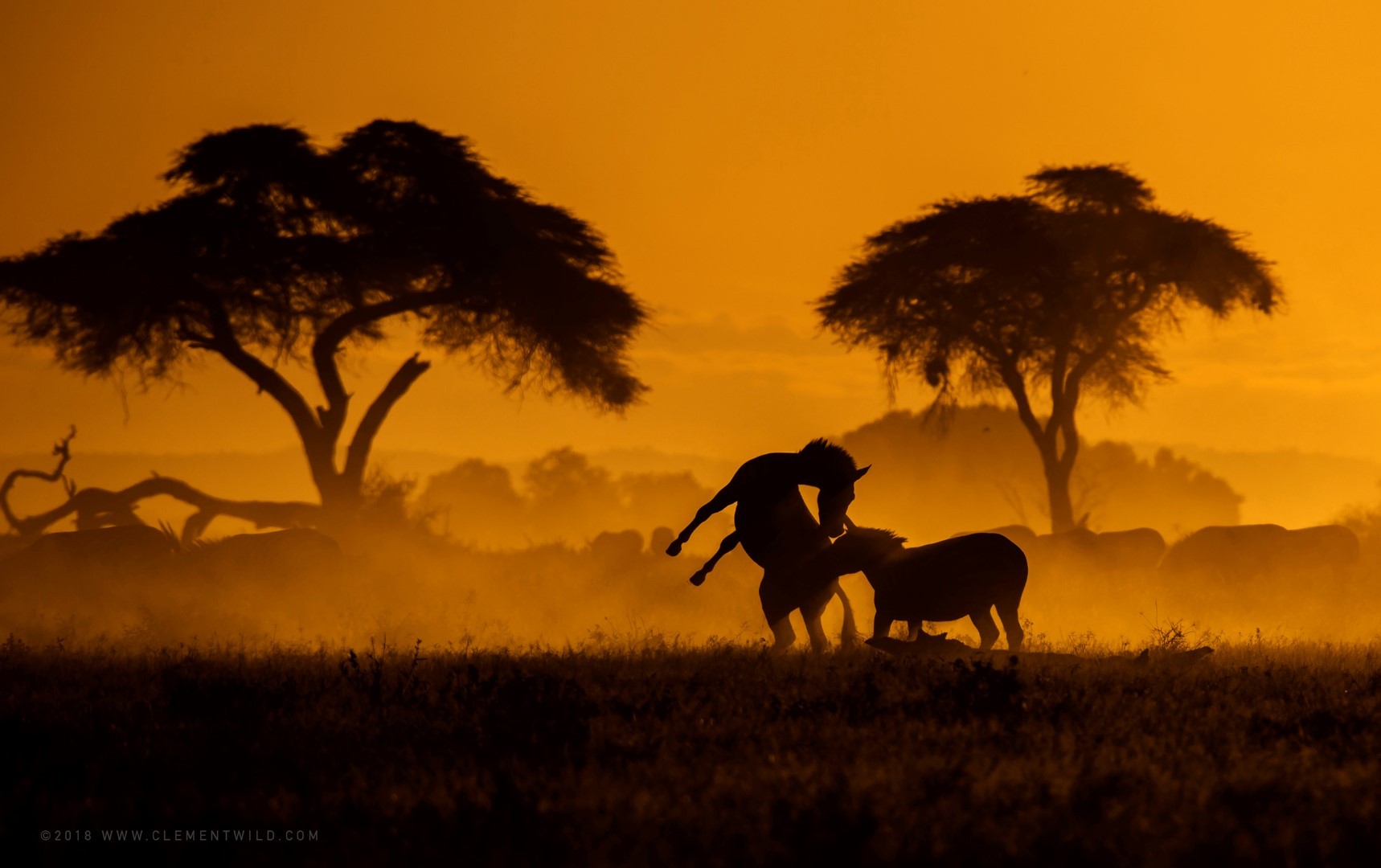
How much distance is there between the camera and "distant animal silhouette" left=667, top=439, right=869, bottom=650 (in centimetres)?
1405

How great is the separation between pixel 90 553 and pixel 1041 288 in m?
20.1

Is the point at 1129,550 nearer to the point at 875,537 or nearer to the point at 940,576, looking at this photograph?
the point at 875,537

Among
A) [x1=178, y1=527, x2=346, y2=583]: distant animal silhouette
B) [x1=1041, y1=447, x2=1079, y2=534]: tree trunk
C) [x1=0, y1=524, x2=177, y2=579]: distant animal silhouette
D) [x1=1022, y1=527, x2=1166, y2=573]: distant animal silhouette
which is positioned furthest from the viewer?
[x1=1041, y1=447, x2=1079, y2=534]: tree trunk

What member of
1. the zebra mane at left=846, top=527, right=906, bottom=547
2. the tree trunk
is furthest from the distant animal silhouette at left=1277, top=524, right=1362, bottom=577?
the zebra mane at left=846, top=527, right=906, bottom=547

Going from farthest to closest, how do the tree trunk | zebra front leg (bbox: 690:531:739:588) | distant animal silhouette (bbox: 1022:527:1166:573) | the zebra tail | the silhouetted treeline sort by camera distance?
the silhouetted treeline
the tree trunk
distant animal silhouette (bbox: 1022:527:1166:573)
the zebra tail
zebra front leg (bbox: 690:531:739:588)

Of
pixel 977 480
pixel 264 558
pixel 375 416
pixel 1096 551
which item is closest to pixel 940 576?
pixel 264 558

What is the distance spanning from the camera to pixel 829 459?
1401 centimetres

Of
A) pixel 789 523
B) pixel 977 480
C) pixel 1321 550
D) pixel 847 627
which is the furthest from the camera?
pixel 977 480

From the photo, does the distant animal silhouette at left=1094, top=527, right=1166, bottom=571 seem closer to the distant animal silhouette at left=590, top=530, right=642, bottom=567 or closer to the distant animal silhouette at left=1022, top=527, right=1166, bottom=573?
the distant animal silhouette at left=1022, top=527, right=1166, bottom=573

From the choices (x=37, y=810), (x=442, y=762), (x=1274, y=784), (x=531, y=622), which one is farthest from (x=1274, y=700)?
(x=531, y=622)

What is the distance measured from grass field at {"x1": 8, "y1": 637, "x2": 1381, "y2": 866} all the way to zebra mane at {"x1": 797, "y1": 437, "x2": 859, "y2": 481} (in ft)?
5.64

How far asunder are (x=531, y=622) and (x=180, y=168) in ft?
44.7

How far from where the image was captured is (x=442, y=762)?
9008 mm

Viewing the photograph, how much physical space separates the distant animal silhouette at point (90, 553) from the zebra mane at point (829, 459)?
13.5m
